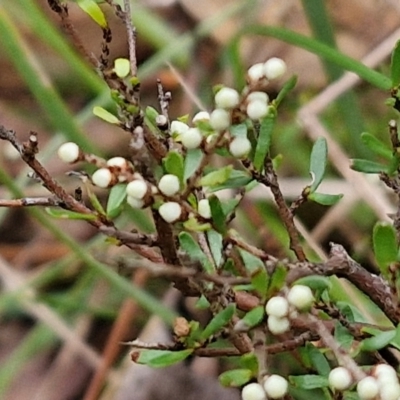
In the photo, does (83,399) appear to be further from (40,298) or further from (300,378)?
(300,378)

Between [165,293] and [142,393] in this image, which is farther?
[165,293]

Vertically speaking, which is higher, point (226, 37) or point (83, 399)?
point (226, 37)

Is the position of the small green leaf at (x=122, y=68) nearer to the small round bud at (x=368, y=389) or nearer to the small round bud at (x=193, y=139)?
the small round bud at (x=193, y=139)

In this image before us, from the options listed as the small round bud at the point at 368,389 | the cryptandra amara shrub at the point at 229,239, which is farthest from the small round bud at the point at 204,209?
the small round bud at the point at 368,389

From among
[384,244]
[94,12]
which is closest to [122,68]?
[94,12]

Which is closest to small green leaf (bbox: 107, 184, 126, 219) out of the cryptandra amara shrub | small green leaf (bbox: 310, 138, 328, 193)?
the cryptandra amara shrub

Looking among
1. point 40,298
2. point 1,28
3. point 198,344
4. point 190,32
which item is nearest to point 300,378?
point 198,344

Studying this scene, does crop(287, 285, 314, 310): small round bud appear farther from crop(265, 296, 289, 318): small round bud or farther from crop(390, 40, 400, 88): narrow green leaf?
crop(390, 40, 400, 88): narrow green leaf
